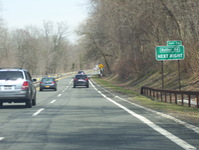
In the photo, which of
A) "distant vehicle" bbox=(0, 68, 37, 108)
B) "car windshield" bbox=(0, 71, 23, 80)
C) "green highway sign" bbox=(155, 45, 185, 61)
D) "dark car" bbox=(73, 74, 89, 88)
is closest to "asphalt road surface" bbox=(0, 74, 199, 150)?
"distant vehicle" bbox=(0, 68, 37, 108)

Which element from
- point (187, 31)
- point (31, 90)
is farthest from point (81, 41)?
point (31, 90)

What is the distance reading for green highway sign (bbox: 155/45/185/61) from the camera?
23.2 m

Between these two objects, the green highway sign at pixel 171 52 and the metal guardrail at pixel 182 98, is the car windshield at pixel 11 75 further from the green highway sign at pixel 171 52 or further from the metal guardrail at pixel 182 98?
the green highway sign at pixel 171 52

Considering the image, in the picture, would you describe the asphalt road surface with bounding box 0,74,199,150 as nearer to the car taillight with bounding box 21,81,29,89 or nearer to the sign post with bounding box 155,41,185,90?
the car taillight with bounding box 21,81,29,89

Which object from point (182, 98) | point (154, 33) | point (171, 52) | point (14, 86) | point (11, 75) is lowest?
point (182, 98)

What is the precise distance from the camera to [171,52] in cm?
2361

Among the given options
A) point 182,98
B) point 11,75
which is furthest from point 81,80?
point 11,75

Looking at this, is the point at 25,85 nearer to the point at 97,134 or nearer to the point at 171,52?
the point at 97,134

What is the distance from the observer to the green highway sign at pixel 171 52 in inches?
912

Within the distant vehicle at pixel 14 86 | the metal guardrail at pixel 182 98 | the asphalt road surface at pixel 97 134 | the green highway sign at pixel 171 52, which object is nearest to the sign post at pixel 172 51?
the green highway sign at pixel 171 52

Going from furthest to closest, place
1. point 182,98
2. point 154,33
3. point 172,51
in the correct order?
point 154,33 < point 172,51 < point 182,98

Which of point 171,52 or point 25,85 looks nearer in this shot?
point 25,85

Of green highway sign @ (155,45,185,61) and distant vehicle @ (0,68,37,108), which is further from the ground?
green highway sign @ (155,45,185,61)

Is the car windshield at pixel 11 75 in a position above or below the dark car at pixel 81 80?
above
